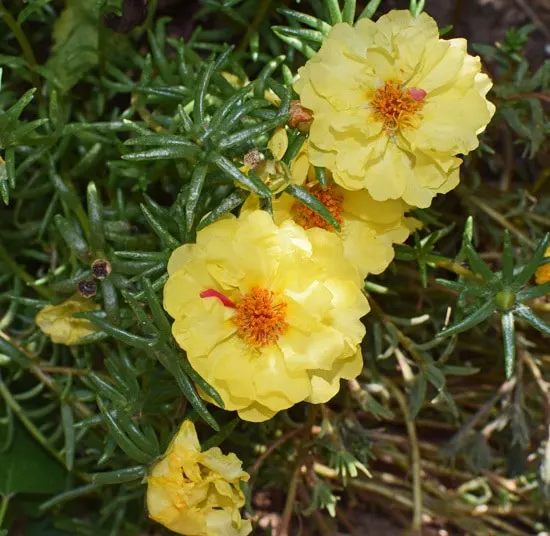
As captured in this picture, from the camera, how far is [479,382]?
1787 millimetres

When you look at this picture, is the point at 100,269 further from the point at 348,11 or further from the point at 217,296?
the point at 348,11

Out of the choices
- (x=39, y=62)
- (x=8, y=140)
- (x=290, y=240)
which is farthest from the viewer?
(x=39, y=62)

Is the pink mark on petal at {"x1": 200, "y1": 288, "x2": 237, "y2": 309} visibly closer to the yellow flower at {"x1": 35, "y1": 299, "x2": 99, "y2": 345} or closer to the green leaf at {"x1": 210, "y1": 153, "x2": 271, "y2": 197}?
the green leaf at {"x1": 210, "y1": 153, "x2": 271, "y2": 197}

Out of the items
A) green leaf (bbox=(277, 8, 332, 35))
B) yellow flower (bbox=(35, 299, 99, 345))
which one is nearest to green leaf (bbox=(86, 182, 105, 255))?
yellow flower (bbox=(35, 299, 99, 345))

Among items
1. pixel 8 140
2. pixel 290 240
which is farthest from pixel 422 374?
pixel 8 140

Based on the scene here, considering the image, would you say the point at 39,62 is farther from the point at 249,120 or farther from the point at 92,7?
the point at 249,120

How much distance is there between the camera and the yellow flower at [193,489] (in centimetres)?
108

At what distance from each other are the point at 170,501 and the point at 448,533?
3.40 feet

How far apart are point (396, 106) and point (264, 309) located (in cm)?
35

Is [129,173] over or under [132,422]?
over

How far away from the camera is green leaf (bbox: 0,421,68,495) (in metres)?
1.53

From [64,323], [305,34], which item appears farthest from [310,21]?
[64,323]

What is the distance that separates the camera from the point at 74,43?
147cm

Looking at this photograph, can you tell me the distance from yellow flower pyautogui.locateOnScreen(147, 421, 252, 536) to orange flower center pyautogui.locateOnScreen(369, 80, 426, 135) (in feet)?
1.76
